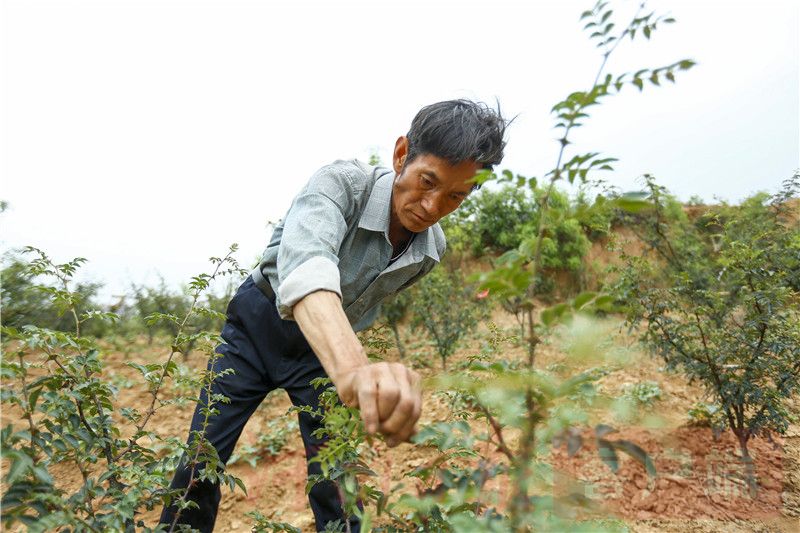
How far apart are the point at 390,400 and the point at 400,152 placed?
57.6 inches

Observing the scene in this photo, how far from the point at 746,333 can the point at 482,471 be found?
316cm

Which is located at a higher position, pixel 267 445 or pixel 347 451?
pixel 267 445

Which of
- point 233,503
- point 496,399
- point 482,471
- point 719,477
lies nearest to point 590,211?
point 496,399

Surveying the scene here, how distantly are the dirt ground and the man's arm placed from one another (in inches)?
51.5

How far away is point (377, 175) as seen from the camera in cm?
215

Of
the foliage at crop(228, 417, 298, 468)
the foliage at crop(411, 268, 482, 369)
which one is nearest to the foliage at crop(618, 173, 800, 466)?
the foliage at crop(411, 268, 482, 369)

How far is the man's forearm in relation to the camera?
107 centimetres

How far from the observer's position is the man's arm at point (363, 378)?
90cm

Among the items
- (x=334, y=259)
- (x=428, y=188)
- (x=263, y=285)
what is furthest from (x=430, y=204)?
(x=263, y=285)

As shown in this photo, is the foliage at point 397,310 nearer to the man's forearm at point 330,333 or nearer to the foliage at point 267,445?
the foliage at point 267,445

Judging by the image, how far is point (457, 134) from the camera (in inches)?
72.7

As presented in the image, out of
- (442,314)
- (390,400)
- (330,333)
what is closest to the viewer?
(390,400)

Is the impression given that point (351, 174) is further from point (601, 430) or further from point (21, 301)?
point (21, 301)

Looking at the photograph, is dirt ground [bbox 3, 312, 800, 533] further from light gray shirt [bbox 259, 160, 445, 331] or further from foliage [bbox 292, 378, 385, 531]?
foliage [bbox 292, 378, 385, 531]
